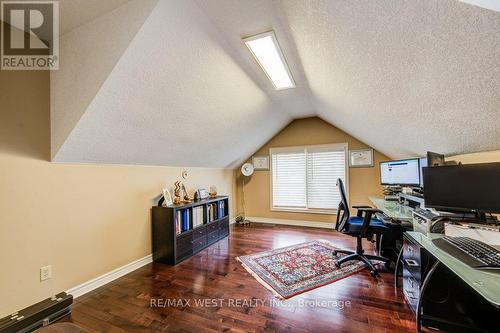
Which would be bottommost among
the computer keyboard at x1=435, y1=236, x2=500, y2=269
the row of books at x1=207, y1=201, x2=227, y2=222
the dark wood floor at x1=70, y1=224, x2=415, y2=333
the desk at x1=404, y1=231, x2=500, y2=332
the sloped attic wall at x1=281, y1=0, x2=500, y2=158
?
the dark wood floor at x1=70, y1=224, x2=415, y2=333

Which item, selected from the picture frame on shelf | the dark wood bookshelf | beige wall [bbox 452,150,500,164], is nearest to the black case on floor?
the dark wood bookshelf

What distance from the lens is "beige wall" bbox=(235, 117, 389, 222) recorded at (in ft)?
13.5

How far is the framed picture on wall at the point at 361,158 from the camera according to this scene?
161 inches

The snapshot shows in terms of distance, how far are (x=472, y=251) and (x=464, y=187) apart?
599mm

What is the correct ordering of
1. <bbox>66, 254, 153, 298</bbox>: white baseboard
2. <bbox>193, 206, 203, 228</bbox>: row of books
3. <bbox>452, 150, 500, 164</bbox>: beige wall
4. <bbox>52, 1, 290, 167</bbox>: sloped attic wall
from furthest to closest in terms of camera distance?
1. <bbox>193, 206, 203, 228</bbox>: row of books
2. <bbox>66, 254, 153, 298</bbox>: white baseboard
3. <bbox>452, 150, 500, 164</bbox>: beige wall
4. <bbox>52, 1, 290, 167</bbox>: sloped attic wall

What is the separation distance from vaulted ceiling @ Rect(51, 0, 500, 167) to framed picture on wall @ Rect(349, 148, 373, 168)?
1.54 meters

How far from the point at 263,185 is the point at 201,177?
1.65 metres

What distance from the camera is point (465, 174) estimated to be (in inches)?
62.3

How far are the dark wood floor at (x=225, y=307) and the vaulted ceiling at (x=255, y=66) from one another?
1404 millimetres

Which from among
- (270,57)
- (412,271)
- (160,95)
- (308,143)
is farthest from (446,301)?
(308,143)

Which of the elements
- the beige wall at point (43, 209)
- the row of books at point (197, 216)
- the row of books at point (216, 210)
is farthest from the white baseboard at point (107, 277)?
the row of books at point (216, 210)

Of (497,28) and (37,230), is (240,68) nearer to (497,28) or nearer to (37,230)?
(497,28)

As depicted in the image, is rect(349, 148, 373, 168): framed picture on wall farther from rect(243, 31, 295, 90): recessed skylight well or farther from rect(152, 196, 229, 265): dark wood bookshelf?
rect(152, 196, 229, 265): dark wood bookshelf

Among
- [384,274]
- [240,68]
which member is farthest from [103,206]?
[384,274]
